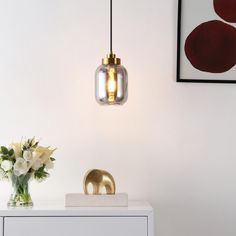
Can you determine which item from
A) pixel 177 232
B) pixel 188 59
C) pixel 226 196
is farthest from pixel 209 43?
pixel 177 232

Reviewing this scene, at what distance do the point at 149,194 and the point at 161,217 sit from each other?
0.13 m

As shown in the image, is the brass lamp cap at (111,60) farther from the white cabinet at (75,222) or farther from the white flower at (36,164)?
the white cabinet at (75,222)

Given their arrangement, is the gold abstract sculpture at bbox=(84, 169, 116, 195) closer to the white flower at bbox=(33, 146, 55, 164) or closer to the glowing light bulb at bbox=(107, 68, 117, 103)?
the white flower at bbox=(33, 146, 55, 164)

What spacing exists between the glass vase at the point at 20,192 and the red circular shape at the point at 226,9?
49.5 inches

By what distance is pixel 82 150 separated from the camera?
2619mm

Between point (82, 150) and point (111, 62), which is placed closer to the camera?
point (111, 62)

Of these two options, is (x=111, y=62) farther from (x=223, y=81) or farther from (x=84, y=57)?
(x=223, y=81)

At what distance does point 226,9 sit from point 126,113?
74 cm

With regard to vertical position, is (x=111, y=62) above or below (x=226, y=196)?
above

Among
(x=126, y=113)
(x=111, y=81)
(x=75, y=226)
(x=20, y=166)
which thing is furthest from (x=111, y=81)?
(x=75, y=226)

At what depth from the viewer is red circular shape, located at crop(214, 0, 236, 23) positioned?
269 cm

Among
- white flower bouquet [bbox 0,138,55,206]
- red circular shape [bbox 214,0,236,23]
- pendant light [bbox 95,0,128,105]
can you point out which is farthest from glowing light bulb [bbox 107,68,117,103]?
red circular shape [bbox 214,0,236,23]

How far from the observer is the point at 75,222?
2238 millimetres

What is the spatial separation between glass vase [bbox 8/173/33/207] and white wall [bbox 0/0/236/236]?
249mm
